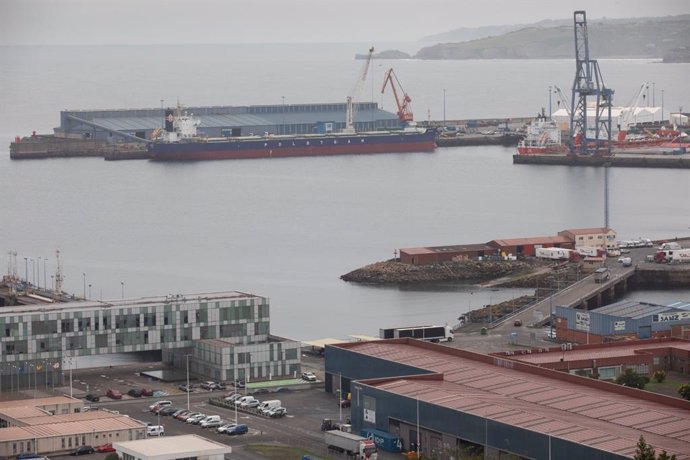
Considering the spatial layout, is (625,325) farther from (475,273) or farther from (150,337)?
(475,273)

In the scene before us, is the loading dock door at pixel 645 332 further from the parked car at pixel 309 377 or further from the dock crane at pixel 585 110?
the dock crane at pixel 585 110

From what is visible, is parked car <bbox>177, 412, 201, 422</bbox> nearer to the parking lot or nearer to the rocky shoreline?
the parking lot

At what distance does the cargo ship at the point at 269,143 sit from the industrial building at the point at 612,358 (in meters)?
22.1

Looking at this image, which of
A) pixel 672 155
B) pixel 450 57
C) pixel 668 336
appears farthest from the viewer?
pixel 450 57

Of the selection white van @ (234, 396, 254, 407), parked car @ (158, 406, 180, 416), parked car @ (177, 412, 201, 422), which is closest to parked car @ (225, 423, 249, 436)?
parked car @ (177, 412, 201, 422)

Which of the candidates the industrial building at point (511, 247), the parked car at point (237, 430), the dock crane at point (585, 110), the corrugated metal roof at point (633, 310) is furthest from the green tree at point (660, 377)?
the dock crane at point (585, 110)

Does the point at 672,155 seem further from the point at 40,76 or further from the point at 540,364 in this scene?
the point at 40,76

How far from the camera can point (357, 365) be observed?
39.9 feet

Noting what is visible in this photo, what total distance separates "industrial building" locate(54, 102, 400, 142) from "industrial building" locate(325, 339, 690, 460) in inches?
977

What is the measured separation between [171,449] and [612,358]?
144 inches

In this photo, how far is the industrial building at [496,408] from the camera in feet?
32.2

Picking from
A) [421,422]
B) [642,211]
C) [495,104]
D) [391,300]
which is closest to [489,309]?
[391,300]

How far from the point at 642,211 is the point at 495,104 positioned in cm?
3223

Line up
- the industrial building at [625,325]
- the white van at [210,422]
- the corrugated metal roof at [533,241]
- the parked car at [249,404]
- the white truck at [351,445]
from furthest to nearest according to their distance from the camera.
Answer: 1. the corrugated metal roof at [533,241]
2. the industrial building at [625,325]
3. the parked car at [249,404]
4. the white van at [210,422]
5. the white truck at [351,445]
